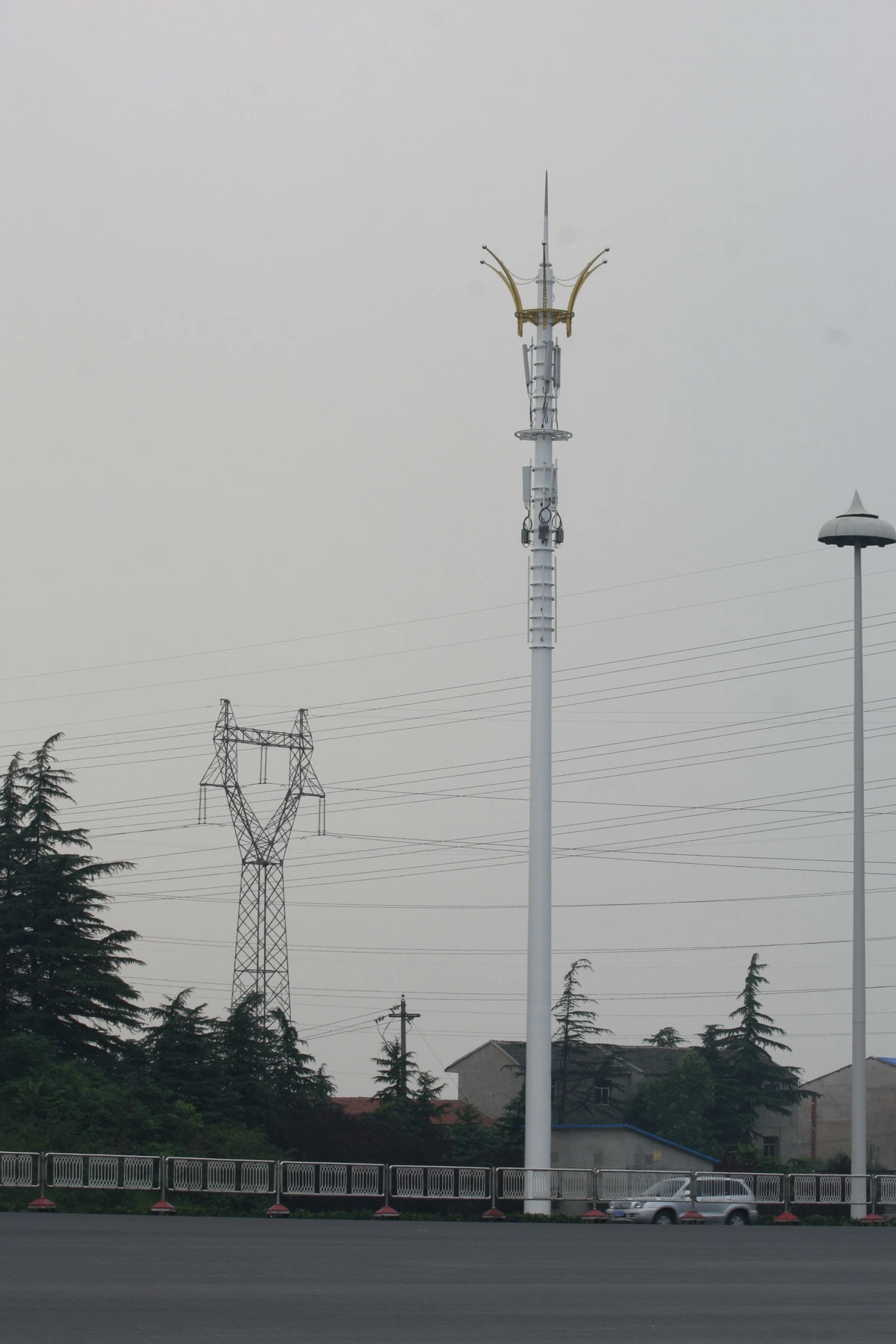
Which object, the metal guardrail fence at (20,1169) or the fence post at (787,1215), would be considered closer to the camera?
the metal guardrail fence at (20,1169)

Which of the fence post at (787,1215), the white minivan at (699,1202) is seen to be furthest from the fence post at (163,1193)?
the fence post at (787,1215)

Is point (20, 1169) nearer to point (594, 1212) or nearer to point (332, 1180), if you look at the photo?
point (332, 1180)

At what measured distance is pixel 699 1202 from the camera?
119ft

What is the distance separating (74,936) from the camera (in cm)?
5172

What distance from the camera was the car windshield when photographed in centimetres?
3625

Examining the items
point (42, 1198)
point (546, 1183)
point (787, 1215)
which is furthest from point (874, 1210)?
point (42, 1198)

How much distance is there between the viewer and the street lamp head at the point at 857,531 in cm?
4078

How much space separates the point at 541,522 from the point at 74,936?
2054 cm

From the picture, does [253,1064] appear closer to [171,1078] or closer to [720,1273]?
[171,1078]

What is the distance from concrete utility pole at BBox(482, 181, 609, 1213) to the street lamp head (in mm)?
6363

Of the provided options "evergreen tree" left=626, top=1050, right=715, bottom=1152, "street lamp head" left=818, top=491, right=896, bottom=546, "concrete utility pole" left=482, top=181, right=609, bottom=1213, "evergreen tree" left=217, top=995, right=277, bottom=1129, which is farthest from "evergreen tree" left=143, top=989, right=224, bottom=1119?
"evergreen tree" left=626, top=1050, right=715, bottom=1152

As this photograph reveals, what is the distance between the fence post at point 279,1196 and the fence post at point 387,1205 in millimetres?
1621

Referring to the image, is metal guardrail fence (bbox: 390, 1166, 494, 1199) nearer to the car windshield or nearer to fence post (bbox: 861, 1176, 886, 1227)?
the car windshield

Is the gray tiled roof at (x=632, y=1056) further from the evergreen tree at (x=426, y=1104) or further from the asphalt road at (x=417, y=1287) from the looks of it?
the asphalt road at (x=417, y=1287)
